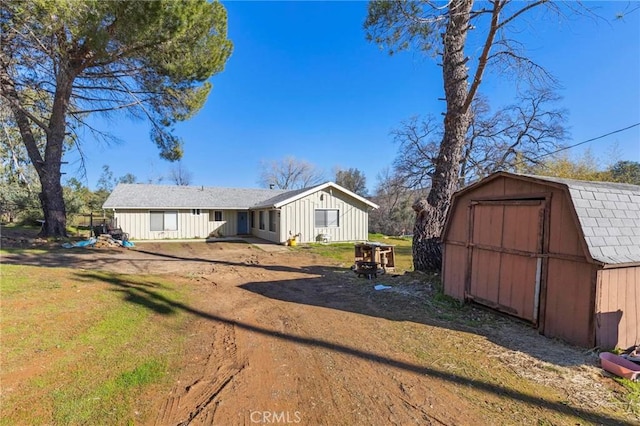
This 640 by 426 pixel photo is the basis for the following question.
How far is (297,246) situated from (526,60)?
472 inches

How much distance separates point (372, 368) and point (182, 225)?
1864 centimetres

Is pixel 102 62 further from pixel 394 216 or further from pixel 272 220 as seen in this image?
pixel 394 216

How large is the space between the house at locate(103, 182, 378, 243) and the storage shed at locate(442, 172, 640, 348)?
39.5ft

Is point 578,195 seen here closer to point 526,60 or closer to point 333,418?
point 333,418

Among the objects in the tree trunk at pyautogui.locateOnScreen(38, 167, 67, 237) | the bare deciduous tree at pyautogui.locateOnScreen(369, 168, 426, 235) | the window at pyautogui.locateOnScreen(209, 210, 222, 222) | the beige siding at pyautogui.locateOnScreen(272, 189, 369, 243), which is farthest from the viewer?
the bare deciduous tree at pyautogui.locateOnScreen(369, 168, 426, 235)

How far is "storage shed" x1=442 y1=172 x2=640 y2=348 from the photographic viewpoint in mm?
3893

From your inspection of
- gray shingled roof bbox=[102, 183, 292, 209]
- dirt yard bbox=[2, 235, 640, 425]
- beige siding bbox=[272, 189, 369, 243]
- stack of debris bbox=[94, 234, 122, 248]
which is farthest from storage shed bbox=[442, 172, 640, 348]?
gray shingled roof bbox=[102, 183, 292, 209]

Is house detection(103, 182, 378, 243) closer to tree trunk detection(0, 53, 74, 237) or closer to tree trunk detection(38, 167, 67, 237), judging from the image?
tree trunk detection(38, 167, 67, 237)

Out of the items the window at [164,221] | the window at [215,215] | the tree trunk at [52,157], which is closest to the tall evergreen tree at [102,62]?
the tree trunk at [52,157]

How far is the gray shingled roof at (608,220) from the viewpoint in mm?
3916

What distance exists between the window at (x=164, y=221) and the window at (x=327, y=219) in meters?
9.25

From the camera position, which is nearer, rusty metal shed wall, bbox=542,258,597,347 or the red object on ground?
the red object on ground

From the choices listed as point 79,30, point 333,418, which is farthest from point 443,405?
point 79,30

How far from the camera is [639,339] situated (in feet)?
13.6
